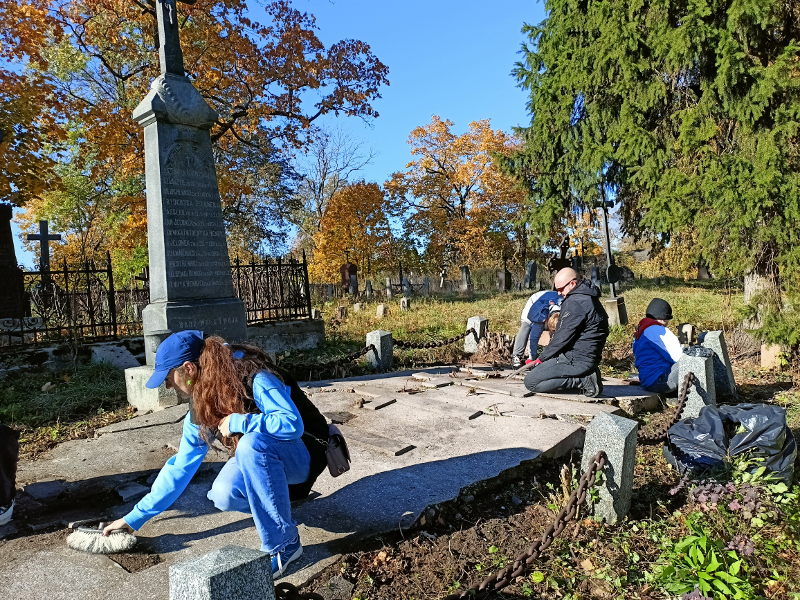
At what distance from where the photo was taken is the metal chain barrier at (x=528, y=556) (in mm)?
2424

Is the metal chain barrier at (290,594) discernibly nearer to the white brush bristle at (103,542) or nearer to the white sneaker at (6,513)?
the white brush bristle at (103,542)

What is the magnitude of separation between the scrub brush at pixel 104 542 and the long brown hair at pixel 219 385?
0.78 metres

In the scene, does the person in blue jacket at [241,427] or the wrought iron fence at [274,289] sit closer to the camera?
the person in blue jacket at [241,427]

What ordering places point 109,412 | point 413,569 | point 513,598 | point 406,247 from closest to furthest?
point 513,598, point 413,569, point 109,412, point 406,247

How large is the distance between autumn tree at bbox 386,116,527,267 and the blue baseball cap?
2592 centimetres

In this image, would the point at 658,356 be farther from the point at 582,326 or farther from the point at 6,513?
the point at 6,513

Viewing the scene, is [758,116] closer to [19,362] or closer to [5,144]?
[19,362]

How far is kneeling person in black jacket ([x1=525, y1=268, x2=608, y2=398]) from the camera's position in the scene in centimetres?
525

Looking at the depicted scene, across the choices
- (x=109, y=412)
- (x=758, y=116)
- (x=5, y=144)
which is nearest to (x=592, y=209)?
(x=758, y=116)

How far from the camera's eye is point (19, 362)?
307 inches

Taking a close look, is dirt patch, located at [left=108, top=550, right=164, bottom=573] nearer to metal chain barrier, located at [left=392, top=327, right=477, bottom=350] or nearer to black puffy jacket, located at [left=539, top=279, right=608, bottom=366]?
black puffy jacket, located at [left=539, top=279, right=608, bottom=366]

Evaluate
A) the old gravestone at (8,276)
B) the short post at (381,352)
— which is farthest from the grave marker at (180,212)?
the old gravestone at (8,276)

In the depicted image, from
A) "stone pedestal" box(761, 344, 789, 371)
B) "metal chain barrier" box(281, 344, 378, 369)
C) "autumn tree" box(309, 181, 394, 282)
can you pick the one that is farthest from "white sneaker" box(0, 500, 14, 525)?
"autumn tree" box(309, 181, 394, 282)

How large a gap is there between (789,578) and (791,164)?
6.52 metres
